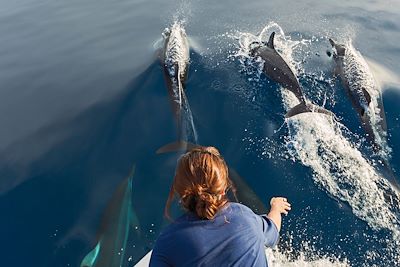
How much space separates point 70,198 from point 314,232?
4077mm

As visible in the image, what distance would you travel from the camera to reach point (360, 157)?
736 cm

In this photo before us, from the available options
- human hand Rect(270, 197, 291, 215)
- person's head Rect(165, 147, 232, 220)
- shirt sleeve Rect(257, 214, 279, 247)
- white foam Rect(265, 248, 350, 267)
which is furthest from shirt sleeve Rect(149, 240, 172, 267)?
white foam Rect(265, 248, 350, 267)

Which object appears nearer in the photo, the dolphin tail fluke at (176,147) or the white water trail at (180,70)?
the dolphin tail fluke at (176,147)

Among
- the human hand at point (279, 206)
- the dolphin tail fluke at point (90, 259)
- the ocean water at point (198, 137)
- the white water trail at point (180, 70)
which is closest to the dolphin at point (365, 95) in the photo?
the ocean water at point (198, 137)

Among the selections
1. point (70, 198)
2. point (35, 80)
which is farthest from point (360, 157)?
point (35, 80)

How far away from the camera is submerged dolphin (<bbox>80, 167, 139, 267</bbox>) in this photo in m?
5.78

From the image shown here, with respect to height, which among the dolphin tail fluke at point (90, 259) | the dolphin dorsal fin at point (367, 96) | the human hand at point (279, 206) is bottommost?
the dolphin tail fluke at point (90, 259)

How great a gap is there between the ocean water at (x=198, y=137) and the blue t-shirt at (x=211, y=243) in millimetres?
2383

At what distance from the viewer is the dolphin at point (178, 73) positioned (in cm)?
855

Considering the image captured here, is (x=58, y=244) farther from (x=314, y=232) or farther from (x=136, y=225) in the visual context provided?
(x=314, y=232)

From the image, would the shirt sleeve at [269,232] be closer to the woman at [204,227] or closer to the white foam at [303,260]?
the woman at [204,227]

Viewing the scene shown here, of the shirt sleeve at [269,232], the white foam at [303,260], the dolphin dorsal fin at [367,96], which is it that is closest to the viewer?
the shirt sleeve at [269,232]

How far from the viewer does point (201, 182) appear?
3.10 m

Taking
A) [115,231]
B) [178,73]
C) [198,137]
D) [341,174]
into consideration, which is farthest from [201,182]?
[178,73]
